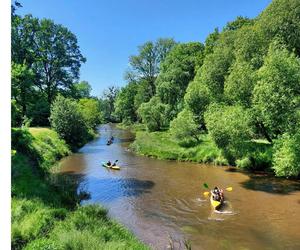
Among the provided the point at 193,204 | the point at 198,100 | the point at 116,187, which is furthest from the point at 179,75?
the point at 193,204

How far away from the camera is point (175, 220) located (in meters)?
17.7

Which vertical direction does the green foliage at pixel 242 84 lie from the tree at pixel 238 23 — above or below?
below

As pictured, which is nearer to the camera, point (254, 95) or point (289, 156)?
point (289, 156)

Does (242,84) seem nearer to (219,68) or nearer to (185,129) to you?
(219,68)

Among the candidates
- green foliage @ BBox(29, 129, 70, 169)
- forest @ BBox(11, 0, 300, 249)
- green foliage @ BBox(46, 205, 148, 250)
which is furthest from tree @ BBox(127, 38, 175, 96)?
green foliage @ BBox(46, 205, 148, 250)

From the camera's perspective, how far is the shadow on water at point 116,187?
22.5 metres

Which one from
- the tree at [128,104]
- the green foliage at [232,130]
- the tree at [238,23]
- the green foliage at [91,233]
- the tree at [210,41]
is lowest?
the green foliage at [91,233]

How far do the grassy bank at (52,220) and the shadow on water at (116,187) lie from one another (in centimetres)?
299

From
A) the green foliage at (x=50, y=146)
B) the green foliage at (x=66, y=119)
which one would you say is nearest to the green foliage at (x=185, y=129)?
the green foliage at (x=50, y=146)

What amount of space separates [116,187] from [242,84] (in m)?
14.7

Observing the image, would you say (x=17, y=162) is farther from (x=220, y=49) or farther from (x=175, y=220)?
(x=220, y=49)

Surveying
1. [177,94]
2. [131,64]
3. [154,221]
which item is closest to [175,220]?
[154,221]

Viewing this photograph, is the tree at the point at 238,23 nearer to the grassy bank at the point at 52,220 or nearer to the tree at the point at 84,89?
the grassy bank at the point at 52,220

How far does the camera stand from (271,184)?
24.7 metres
